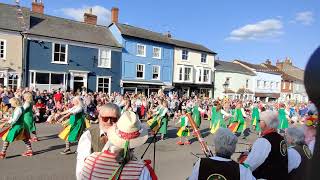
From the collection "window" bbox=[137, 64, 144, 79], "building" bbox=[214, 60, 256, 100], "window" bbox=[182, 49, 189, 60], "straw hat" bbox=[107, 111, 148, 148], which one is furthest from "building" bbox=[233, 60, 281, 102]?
"straw hat" bbox=[107, 111, 148, 148]

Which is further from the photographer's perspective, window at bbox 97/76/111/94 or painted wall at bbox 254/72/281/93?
painted wall at bbox 254/72/281/93

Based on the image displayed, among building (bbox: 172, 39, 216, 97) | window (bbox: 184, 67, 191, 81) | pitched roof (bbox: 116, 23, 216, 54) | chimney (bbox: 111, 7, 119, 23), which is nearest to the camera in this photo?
pitched roof (bbox: 116, 23, 216, 54)

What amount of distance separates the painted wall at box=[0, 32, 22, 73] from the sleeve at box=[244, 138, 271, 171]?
78.4 feet

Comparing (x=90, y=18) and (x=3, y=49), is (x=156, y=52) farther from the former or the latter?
(x=3, y=49)

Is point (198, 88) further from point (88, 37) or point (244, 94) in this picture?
point (88, 37)

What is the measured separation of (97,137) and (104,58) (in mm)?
29069

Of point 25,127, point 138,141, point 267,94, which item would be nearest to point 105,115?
point 138,141

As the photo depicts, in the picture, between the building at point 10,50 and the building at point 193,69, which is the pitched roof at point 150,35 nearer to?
the building at point 193,69

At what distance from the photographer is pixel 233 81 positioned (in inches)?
1980

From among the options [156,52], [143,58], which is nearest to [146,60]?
[143,58]

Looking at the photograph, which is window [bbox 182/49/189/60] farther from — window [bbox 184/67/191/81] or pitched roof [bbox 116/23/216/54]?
window [bbox 184/67/191/81]

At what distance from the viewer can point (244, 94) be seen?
2057 inches

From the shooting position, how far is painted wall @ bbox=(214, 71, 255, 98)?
4684 cm

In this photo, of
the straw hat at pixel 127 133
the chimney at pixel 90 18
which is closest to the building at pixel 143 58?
the chimney at pixel 90 18
